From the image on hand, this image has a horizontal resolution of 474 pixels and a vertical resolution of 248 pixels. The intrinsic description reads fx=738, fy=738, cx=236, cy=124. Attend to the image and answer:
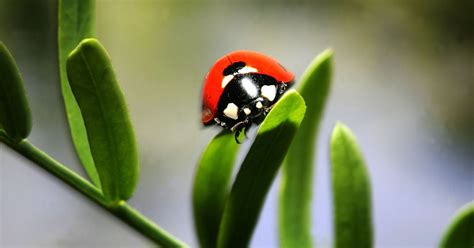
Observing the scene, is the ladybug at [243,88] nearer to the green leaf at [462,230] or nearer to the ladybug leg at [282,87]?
the ladybug leg at [282,87]

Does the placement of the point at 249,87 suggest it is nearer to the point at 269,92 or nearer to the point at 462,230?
the point at 269,92

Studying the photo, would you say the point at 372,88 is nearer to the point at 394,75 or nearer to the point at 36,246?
the point at 394,75

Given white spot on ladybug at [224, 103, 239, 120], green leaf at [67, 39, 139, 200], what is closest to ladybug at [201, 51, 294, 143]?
white spot on ladybug at [224, 103, 239, 120]

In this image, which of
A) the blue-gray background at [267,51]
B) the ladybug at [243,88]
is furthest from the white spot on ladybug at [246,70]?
the blue-gray background at [267,51]

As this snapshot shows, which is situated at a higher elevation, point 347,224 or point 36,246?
point 347,224

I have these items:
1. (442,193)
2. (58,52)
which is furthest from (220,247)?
(442,193)

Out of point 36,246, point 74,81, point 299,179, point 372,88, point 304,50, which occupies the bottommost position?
point 36,246

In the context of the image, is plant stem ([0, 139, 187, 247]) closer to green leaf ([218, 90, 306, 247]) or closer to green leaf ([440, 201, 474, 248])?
green leaf ([218, 90, 306, 247])

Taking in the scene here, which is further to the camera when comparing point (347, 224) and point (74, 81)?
point (347, 224)
